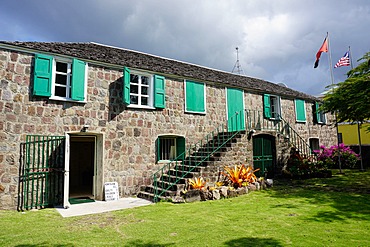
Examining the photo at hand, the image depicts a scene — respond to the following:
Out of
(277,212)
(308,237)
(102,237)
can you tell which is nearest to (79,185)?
(102,237)

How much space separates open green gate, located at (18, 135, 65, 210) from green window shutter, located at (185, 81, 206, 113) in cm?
554

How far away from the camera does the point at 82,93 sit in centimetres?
870

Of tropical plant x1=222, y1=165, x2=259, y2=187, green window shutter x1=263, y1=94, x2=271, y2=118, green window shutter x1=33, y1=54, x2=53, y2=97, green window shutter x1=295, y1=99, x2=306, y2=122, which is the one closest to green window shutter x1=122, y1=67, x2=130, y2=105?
green window shutter x1=33, y1=54, x2=53, y2=97

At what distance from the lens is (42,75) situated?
7980 mm

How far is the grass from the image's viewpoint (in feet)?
15.3

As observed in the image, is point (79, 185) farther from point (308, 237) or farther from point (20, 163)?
point (308, 237)

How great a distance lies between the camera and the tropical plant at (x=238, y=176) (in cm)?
955

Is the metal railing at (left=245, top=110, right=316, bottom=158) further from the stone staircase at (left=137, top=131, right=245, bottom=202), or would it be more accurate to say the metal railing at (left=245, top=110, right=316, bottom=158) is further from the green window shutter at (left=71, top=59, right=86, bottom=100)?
the green window shutter at (left=71, top=59, right=86, bottom=100)

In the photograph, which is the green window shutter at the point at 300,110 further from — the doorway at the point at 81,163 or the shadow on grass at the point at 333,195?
the doorway at the point at 81,163

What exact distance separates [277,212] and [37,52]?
8.79m

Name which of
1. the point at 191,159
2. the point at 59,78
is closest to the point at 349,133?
the point at 191,159

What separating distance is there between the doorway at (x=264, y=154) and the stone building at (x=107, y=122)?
51 mm

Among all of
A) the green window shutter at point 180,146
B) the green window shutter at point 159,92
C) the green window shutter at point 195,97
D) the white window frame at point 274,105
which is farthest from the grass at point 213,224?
the white window frame at point 274,105

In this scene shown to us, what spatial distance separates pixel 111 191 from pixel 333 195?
7762 millimetres
